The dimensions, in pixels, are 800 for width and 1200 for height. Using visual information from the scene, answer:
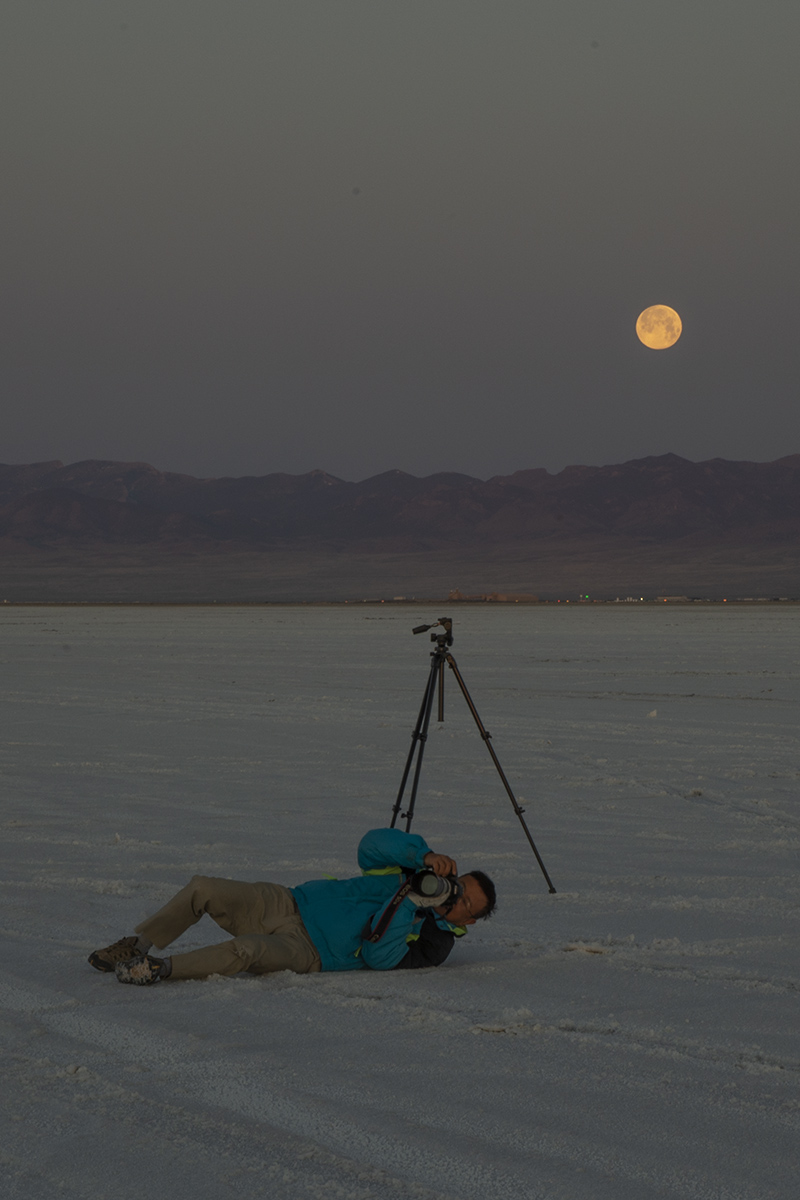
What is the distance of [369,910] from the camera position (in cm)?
630

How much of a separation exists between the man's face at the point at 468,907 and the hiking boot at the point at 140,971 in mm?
1413

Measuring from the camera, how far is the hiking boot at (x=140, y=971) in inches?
228

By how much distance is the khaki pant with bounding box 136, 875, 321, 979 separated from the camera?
5.93 meters

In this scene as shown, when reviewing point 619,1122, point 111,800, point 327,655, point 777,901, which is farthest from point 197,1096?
point 327,655

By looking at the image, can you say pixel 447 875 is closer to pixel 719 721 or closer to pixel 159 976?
pixel 159 976

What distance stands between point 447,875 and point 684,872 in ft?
10.1

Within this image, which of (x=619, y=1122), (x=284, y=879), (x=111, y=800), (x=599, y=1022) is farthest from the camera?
(x=111, y=800)

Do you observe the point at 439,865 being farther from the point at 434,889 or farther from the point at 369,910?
the point at 369,910

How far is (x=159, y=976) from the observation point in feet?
19.2

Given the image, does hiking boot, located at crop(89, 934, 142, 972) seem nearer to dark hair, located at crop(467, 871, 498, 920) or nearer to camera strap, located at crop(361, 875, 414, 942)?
camera strap, located at crop(361, 875, 414, 942)

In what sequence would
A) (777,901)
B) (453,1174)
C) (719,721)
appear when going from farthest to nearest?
(719,721)
(777,901)
(453,1174)

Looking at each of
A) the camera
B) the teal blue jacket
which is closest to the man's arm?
the teal blue jacket

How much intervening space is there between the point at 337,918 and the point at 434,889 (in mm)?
595

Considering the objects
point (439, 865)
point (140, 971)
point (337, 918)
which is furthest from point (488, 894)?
point (140, 971)
